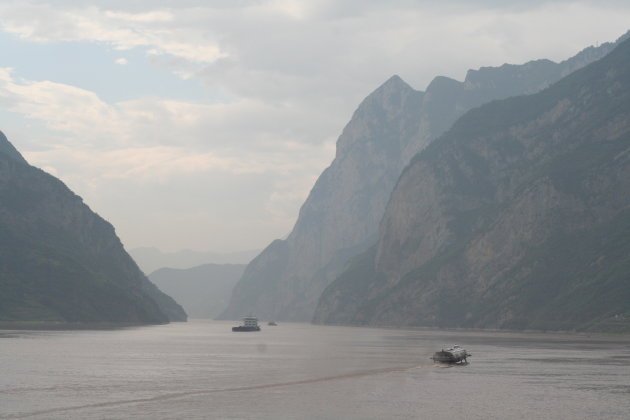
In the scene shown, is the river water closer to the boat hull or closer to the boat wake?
the boat wake

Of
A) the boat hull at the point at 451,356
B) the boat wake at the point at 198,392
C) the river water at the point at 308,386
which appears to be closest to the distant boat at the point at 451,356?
the boat hull at the point at 451,356

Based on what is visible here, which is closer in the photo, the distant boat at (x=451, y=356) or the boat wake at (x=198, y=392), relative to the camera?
the boat wake at (x=198, y=392)

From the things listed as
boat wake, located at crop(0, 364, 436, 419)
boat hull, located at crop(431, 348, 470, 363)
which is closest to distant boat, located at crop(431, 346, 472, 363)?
boat hull, located at crop(431, 348, 470, 363)

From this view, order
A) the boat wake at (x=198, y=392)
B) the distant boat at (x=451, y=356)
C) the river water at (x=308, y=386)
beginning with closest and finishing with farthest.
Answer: the boat wake at (x=198, y=392) → the river water at (x=308, y=386) → the distant boat at (x=451, y=356)

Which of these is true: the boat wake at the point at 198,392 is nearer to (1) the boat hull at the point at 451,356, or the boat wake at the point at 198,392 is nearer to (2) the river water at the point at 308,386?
(2) the river water at the point at 308,386

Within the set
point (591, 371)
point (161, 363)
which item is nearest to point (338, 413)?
point (591, 371)

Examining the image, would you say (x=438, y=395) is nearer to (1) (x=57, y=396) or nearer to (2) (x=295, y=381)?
(2) (x=295, y=381)

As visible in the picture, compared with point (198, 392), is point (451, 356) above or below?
above

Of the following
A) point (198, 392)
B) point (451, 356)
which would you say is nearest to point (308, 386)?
point (198, 392)

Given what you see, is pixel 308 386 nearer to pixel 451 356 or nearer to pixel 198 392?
pixel 198 392
